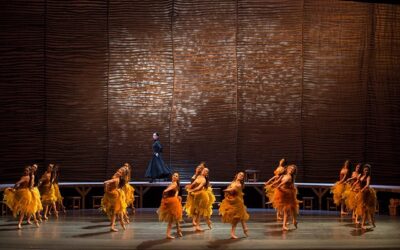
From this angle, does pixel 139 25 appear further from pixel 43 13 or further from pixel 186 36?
pixel 43 13

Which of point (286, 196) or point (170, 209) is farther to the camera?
point (286, 196)

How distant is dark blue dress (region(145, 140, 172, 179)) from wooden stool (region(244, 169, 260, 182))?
2167 millimetres

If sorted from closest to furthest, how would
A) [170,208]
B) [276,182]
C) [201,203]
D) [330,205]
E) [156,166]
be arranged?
[170,208], [201,203], [276,182], [156,166], [330,205]

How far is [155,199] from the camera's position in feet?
60.1

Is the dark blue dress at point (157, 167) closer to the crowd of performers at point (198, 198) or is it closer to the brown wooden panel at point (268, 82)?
the brown wooden panel at point (268, 82)

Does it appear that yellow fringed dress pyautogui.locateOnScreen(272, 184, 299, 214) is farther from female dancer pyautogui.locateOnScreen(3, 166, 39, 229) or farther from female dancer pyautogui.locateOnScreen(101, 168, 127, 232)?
female dancer pyautogui.locateOnScreen(3, 166, 39, 229)

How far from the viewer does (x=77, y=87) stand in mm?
18375

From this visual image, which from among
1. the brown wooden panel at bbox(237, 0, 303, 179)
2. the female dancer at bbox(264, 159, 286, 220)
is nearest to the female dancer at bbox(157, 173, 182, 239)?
the female dancer at bbox(264, 159, 286, 220)

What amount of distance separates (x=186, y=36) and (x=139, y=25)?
4.50ft

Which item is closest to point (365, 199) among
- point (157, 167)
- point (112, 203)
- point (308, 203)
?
Answer: point (308, 203)

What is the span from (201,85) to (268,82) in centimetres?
190

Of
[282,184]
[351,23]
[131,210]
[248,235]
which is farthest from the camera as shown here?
[351,23]

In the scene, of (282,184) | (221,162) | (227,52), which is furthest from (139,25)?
(282,184)

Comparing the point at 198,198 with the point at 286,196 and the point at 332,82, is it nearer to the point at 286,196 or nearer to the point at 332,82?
the point at 286,196
